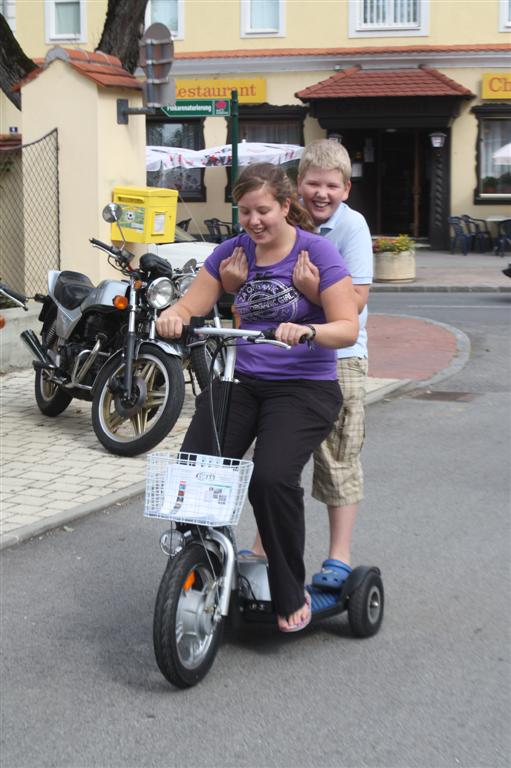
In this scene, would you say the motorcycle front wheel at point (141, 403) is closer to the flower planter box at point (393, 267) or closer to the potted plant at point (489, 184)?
the flower planter box at point (393, 267)

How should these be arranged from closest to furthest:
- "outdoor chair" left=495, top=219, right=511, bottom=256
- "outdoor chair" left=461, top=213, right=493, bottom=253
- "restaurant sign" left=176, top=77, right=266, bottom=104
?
"outdoor chair" left=495, top=219, right=511, bottom=256, "outdoor chair" left=461, top=213, right=493, bottom=253, "restaurant sign" left=176, top=77, right=266, bottom=104

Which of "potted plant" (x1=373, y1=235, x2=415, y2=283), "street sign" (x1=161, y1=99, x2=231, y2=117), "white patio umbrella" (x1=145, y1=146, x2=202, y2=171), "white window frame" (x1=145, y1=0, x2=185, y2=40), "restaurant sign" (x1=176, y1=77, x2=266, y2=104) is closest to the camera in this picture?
"street sign" (x1=161, y1=99, x2=231, y2=117)

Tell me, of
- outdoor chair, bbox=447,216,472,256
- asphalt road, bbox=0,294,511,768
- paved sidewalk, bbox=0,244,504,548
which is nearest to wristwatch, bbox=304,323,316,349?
asphalt road, bbox=0,294,511,768

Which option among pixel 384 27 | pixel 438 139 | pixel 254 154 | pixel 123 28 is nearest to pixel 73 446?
pixel 123 28

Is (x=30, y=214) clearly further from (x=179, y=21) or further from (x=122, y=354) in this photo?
(x=179, y=21)

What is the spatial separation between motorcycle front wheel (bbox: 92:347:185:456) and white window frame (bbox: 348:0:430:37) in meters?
23.7

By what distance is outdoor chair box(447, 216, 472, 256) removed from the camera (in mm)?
28547

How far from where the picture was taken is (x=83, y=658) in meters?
4.49

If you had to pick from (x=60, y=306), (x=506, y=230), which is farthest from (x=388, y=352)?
(x=506, y=230)

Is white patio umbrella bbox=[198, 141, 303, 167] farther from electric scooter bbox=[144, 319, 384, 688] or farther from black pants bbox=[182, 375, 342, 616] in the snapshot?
electric scooter bbox=[144, 319, 384, 688]

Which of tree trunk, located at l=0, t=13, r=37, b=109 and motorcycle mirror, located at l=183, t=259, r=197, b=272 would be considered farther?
tree trunk, located at l=0, t=13, r=37, b=109

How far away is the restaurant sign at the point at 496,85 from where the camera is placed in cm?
2941

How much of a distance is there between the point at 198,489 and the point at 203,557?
247 millimetres

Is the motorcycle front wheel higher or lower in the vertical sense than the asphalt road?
higher
